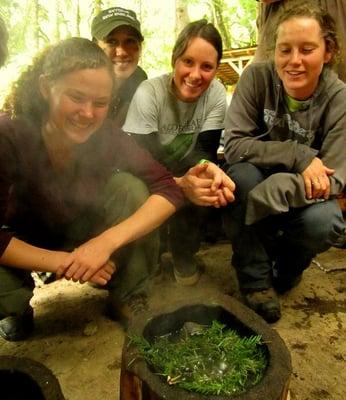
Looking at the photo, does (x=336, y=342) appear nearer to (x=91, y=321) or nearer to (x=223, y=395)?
(x=223, y=395)

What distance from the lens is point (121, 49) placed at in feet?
10.2

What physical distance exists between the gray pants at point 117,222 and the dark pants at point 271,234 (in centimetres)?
54

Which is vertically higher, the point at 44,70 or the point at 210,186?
the point at 44,70

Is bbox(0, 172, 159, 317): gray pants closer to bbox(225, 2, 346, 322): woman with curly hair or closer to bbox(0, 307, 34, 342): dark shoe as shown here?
bbox(0, 307, 34, 342): dark shoe

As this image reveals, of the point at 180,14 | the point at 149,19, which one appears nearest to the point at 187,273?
the point at 180,14

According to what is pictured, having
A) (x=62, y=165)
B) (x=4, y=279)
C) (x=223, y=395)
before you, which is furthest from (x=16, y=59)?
(x=223, y=395)

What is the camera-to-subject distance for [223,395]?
50.1 inches

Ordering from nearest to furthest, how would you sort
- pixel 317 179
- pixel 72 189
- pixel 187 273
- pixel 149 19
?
pixel 317 179 < pixel 72 189 < pixel 187 273 < pixel 149 19

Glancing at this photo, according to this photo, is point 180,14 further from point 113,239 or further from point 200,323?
point 200,323

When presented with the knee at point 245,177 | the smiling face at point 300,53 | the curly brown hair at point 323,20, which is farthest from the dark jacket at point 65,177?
the curly brown hair at point 323,20

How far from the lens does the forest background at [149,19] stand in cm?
1086

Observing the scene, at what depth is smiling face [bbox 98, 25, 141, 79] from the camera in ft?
10.1

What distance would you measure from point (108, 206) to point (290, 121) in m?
1.27

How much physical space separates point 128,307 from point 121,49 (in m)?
2.04
